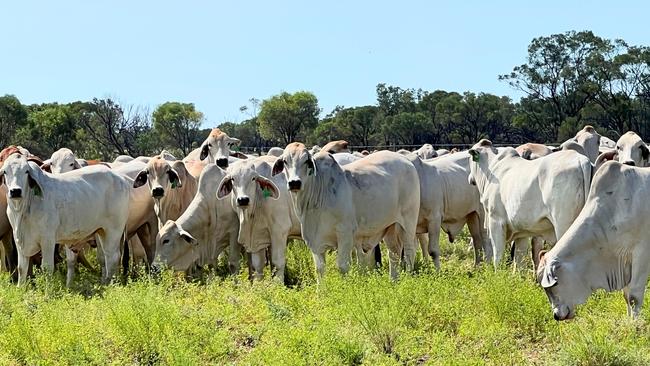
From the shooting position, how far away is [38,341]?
265 inches

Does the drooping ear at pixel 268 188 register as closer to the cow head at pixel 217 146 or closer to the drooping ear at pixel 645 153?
the cow head at pixel 217 146

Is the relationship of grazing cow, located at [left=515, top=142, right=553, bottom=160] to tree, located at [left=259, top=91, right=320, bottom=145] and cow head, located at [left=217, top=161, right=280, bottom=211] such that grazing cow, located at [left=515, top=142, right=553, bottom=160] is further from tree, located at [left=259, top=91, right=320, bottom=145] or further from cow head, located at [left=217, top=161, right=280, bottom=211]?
tree, located at [left=259, top=91, right=320, bottom=145]

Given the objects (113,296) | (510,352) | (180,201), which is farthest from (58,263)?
(510,352)

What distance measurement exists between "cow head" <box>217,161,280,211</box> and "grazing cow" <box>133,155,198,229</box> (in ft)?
3.64

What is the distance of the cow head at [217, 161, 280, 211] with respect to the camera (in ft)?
33.8

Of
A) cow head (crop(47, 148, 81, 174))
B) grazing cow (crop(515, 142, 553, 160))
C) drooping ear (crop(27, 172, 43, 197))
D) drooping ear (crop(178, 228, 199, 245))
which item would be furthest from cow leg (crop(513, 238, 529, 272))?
cow head (crop(47, 148, 81, 174))

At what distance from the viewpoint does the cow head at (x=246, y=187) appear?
10312 millimetres

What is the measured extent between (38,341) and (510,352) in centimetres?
379

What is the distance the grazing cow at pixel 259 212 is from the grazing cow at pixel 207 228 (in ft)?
1.37

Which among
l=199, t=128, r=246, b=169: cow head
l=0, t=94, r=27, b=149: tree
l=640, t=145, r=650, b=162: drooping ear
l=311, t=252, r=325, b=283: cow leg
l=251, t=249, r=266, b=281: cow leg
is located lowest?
l=251, t=249, r=266, b=281: cow leg

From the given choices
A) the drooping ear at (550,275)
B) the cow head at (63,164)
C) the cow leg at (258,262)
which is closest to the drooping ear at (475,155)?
the cow leg at (258,262)

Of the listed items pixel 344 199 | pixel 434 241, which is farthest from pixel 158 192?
pixel 434 241

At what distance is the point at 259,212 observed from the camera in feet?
35.6

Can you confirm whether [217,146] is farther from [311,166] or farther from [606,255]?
[606,255]
